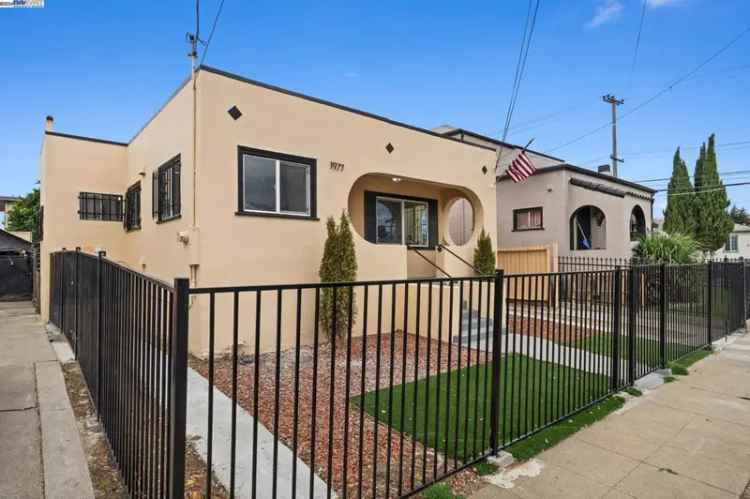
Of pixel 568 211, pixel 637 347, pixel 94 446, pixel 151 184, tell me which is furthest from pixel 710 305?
pixel 151 184

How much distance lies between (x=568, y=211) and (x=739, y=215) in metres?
48.2

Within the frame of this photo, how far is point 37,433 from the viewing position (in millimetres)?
3447

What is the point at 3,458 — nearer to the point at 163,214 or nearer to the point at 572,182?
the point at 163,214

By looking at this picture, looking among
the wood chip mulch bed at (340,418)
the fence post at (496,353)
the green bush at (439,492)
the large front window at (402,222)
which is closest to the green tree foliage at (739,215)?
the large front window at (402,222)

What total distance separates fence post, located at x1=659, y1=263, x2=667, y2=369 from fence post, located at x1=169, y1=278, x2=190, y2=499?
6.28 metres

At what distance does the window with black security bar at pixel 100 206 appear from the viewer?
9883 mm

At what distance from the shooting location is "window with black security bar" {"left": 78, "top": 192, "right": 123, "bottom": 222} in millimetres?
9883

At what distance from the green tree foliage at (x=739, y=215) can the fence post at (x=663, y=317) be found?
52436mm

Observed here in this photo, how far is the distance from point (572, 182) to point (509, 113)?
533 centimetres

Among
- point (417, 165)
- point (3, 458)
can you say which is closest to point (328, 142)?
point (417, 165)

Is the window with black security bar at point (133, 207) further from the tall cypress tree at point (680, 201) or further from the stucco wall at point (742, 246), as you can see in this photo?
the stucco wall at point (742, 246)

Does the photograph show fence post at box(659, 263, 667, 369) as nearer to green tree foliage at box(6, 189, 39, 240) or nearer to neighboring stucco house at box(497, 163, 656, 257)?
neighboring stucco house at box(497, 163, 656, 257)

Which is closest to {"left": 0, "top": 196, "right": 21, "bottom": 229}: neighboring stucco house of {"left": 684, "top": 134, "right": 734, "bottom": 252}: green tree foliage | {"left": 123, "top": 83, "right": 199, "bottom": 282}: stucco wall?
{"left": 123, "top": 83, "right": 199, "bottom": 282}: stucco wall

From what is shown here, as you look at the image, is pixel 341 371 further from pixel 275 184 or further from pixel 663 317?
pixel 663 317
